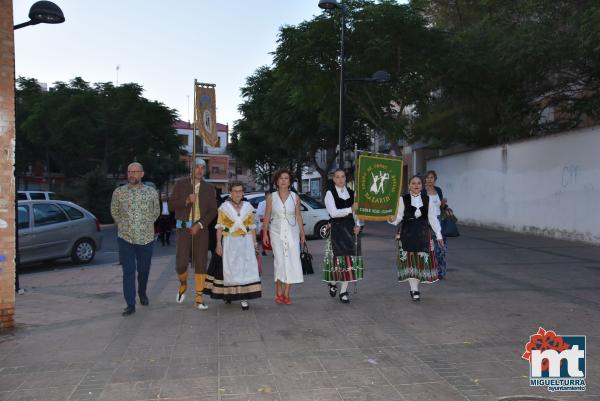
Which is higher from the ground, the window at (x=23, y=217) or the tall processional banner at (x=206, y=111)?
the tall processional banner at (x=206, y=111)

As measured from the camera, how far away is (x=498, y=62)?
815 inches

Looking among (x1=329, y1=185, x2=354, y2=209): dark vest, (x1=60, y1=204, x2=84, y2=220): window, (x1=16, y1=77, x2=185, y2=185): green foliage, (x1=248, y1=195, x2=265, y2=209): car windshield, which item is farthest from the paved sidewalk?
(x1=16, y1=77, x2=185, y2=185): green foliage

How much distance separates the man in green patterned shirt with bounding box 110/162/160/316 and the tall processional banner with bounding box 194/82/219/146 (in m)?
0.97

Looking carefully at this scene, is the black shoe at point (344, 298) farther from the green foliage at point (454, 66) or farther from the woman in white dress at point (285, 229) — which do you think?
the green foliage at point (454, 66)

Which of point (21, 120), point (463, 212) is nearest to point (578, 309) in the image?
point (463, 212)

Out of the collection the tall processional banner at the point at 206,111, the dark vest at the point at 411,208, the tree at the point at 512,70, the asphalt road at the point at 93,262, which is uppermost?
the tree at the point at 512,70

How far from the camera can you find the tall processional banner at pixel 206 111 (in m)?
7.18

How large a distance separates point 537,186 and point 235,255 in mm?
14220

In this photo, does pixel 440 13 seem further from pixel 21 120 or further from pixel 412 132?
pixel 21 120

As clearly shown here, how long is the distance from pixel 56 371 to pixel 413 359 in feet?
10.00

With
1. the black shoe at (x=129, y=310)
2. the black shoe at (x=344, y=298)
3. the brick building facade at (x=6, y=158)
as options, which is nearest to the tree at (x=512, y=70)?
the black shoe at (x=344, y=298)

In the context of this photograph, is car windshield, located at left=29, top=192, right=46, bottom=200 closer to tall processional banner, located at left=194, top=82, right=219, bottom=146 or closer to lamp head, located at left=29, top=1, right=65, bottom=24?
lamp head, located at left=29, top=1, right=65, bottom=24

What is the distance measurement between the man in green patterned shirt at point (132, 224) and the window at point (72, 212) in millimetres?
6528

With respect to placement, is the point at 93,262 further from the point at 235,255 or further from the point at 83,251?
the point at 235,255
